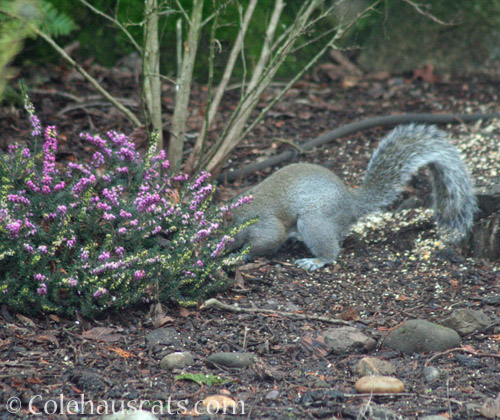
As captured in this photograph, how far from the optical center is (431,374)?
2.91 meters

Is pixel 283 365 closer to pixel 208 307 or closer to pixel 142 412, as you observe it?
pixel 208 307

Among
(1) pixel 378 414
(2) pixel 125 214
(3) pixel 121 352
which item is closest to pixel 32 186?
(2) pixel 125 214

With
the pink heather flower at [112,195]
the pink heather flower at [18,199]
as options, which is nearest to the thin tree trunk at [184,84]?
the pink heather flower at [112,195]

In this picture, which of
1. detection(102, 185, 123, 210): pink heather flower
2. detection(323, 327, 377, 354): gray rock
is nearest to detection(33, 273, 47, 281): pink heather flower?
detection(102, 185, 123, 210): pink heather flower

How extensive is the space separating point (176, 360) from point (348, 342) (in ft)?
3.09

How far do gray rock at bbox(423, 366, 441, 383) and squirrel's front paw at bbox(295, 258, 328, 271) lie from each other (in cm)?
172

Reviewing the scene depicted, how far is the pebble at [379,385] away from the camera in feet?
8.96

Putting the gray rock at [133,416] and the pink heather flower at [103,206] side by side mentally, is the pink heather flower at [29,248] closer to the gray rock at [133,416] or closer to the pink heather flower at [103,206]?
the pink heather flower at [103,206]

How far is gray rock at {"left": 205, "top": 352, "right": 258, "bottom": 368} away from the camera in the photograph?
3.06m

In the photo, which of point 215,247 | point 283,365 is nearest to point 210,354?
point 283,365

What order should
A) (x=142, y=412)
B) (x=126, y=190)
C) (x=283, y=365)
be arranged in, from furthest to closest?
1. (x=126, y=190)
2. (x=283, y=365)
3. (x=142, y=412)

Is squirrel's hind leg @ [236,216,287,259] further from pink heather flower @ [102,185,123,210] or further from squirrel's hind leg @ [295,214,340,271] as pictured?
pink heather flower @ [102,185,123,210]

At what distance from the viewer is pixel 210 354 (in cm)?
324

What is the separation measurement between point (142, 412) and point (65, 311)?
120 centimetres
